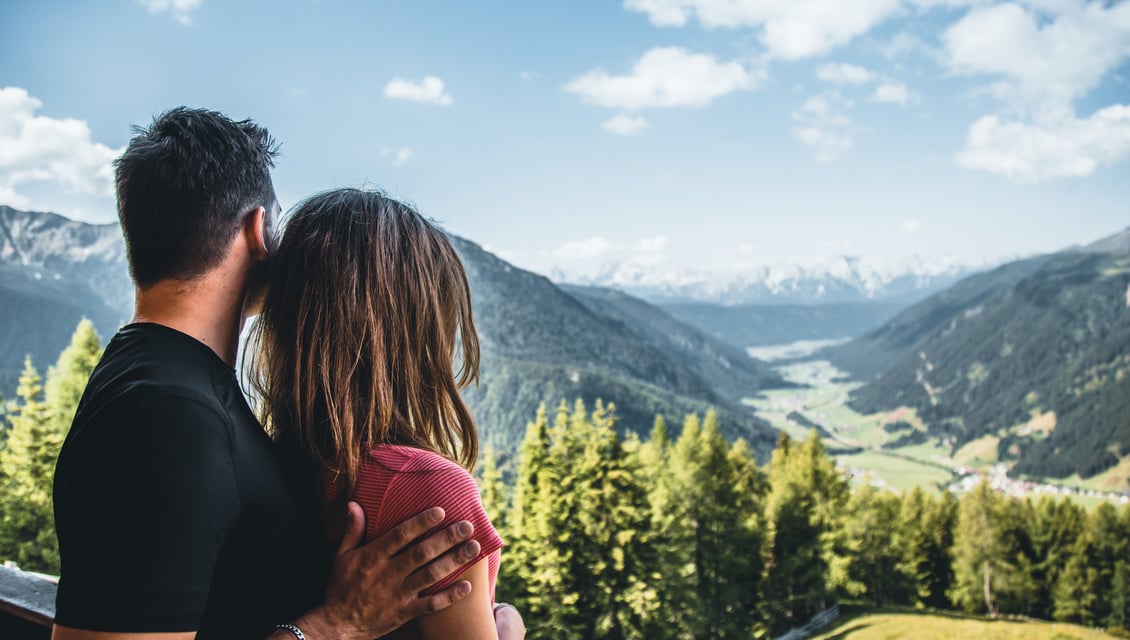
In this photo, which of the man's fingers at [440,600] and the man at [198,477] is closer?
the man at [198,477]

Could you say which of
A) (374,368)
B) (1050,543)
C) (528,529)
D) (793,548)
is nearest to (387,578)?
(374,368)

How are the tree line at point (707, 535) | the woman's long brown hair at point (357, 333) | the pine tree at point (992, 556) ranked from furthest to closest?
the pine tree at point (992, 556), the tree line at point (707, 535), the woman's long brown hair at point (357, 333)

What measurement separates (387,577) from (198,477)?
0.76 meters

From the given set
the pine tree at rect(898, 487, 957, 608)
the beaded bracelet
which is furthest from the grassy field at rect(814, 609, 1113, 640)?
the beaded bracelet

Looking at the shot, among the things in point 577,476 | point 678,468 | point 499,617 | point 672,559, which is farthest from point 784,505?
point 499,617

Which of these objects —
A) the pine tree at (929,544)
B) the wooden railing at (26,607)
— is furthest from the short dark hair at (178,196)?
the pine tree at (929,544)

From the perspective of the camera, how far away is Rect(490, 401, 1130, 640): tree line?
Result: 884 inches

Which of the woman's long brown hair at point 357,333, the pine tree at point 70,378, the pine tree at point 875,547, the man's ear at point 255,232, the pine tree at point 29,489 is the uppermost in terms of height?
the pine tree at point 70,378

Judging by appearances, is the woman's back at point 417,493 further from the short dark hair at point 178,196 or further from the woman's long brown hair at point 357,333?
the short dark hair at point 178,196

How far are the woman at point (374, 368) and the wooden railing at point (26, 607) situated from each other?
1.48 metres

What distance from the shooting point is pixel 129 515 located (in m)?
1.58

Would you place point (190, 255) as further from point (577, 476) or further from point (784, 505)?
point (784, 505)

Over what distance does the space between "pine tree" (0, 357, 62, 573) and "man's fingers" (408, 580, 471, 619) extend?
22057 mm

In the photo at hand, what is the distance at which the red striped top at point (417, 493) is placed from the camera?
221 centimetres
